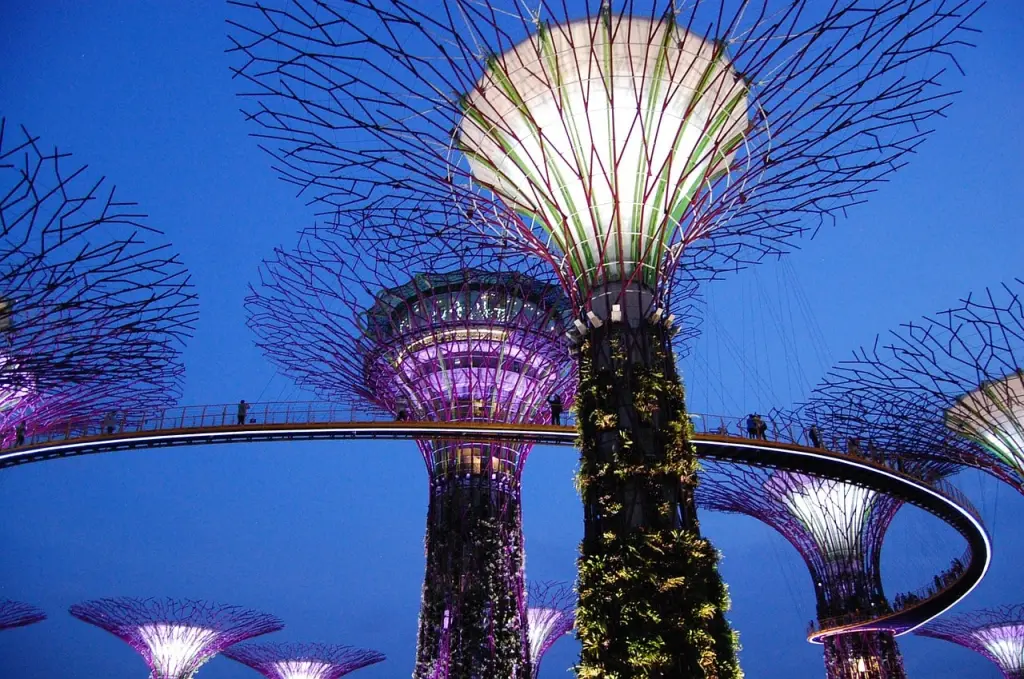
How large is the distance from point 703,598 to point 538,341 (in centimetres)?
1727

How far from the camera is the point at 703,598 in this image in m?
9.30

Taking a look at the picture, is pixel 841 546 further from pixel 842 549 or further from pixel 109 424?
pixel 109 424

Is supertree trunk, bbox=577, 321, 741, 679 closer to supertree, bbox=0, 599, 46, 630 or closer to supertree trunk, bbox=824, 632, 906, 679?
supertree trunk, bbox=824, 632, 906, 679

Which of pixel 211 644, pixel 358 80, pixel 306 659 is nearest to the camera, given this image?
pixel 358 80

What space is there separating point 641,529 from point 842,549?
24.9m

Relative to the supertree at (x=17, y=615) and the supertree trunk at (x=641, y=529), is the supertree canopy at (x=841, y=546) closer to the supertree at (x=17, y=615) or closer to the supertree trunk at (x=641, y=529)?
the supertree trunk at (x=641, y=529)

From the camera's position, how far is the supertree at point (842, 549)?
3039cm

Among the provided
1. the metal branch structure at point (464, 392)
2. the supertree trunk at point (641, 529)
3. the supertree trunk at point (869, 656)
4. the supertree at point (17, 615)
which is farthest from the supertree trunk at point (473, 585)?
the supertree at point (17, 615)

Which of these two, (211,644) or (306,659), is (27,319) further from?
(306,659)

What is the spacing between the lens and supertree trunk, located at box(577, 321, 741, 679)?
9078 millimetres

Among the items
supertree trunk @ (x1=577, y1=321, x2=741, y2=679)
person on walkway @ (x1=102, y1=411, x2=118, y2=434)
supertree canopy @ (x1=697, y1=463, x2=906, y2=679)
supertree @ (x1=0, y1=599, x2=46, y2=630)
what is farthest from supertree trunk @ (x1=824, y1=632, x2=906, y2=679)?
supertree @ (x1=0, y1=599, x2=46, y2=630)

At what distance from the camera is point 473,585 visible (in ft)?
73.6

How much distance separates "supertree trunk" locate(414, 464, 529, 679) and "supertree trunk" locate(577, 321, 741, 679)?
42.9 ft

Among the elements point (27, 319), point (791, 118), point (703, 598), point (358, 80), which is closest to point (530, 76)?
point (358, 80)
